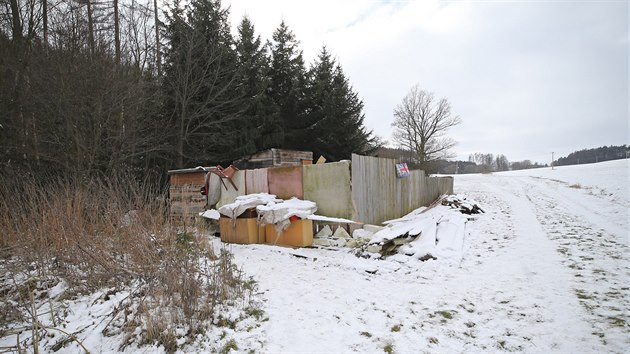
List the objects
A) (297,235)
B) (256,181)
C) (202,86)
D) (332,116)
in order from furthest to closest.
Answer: (332,116) < (202,86) < (256,181) < (297,235)

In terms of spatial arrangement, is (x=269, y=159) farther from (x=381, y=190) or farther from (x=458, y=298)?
(x=458, y=298)

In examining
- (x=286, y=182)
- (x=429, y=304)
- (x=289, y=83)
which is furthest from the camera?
(x=289, y=83)

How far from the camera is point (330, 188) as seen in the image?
686 cm

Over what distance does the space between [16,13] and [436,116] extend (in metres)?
31.4

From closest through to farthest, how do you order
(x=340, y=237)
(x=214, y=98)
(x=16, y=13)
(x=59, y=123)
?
(x=340, y=237), (x=59, y=123), (x=16, y=13), (x=214, y=98)

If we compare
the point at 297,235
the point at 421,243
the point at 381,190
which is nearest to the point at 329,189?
the point at 297,235

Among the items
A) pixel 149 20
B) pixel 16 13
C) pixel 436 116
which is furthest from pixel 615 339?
pixel 436 116

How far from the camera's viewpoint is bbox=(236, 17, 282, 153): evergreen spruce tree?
14.3 meters

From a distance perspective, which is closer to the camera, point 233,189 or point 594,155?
point 233,189

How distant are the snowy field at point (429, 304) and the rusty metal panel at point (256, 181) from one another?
2.40 m

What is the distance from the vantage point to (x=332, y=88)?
16.8 m

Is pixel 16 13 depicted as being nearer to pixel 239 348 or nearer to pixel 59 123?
pixel 59 123

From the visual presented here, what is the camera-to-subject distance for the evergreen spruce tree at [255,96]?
46.9 ft

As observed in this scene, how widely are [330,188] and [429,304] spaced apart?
12.3 ft
